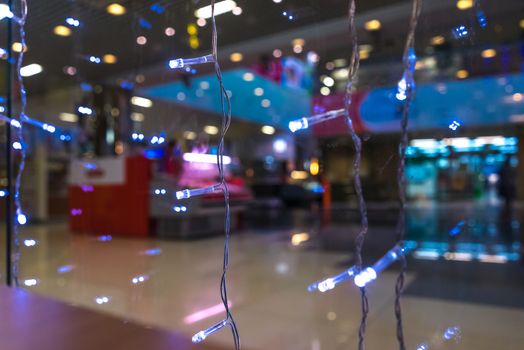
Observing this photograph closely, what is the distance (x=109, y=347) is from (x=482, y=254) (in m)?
3.52

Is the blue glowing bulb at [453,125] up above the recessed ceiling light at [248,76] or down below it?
below

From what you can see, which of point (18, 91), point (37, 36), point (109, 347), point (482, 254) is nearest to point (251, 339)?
point (109, 347)

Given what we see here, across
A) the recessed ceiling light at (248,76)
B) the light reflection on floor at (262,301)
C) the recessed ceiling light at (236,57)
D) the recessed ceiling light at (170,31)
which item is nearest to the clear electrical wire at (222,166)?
the light reflection on floor at (262,301)

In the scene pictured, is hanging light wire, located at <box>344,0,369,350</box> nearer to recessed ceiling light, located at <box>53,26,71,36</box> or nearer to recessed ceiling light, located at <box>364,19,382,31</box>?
recessed ceiling light, located at <box>53,26,71,36</box>

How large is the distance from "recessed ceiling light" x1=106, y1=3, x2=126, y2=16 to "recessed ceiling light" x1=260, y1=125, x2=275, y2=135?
28.1 feet

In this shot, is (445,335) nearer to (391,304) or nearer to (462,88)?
(391,304)

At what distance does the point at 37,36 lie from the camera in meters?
1.67

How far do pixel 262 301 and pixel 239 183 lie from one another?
389cm

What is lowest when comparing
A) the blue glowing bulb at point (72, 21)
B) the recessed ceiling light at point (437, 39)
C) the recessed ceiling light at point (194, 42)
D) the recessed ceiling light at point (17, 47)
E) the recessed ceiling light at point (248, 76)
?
the recessed ceiling light at point (437, 39)

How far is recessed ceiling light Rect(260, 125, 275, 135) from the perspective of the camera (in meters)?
10.4

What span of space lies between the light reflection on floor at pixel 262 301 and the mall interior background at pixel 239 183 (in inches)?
0.5

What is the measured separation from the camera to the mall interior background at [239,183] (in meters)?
1.44

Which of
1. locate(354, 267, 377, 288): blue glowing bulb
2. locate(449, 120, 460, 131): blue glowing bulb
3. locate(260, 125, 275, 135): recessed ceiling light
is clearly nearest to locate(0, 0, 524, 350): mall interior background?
locate(449, 120, 460, 131): blue glowing bulb

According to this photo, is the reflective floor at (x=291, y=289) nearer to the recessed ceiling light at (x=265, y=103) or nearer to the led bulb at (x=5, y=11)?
the led bulb at (x=5, y=11)
